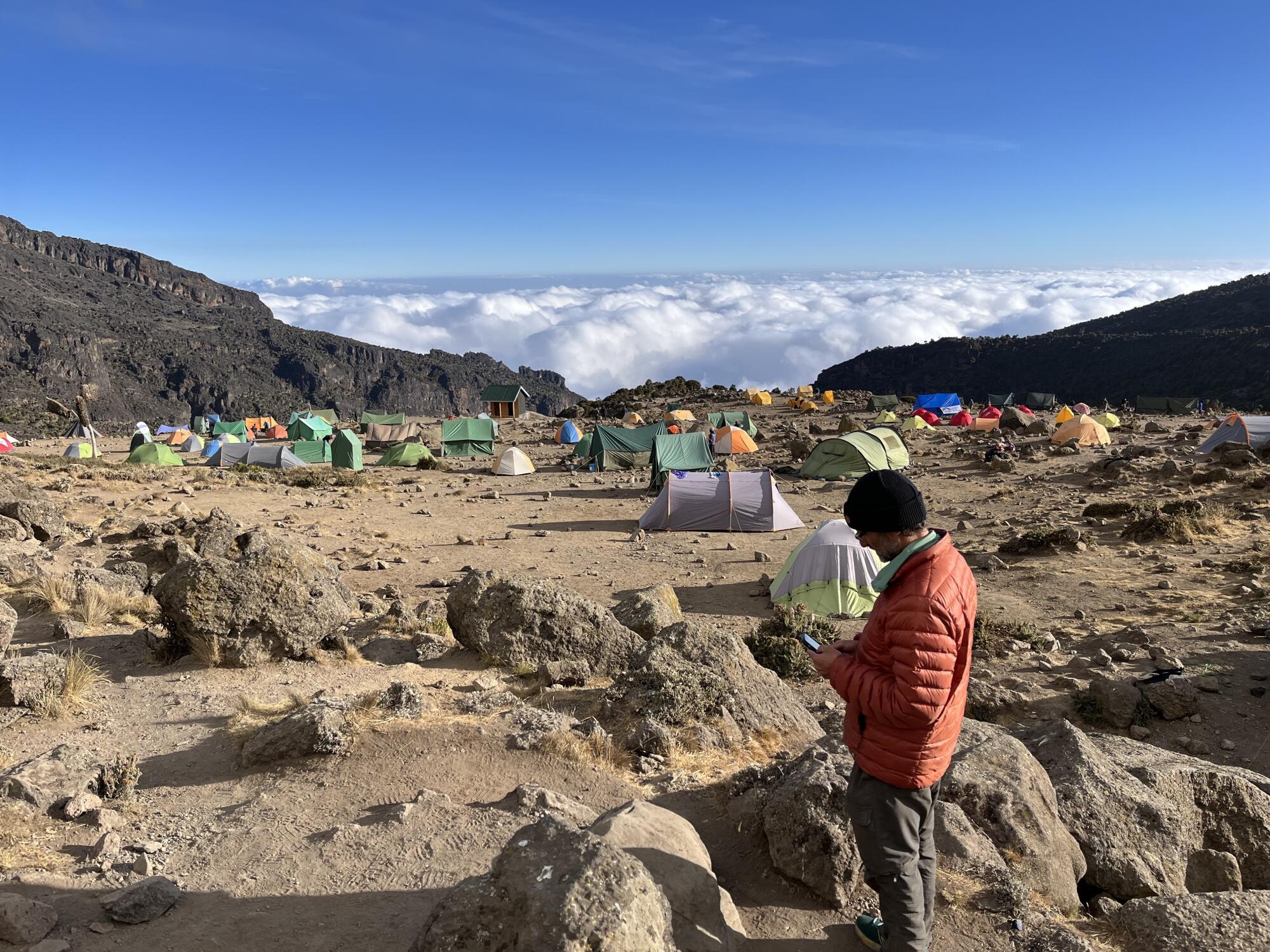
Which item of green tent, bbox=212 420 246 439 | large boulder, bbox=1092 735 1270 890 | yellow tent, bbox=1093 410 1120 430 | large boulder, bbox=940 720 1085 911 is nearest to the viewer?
large boulder, bbox=940 720 1085 911

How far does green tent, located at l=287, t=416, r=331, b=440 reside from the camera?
1637 inches

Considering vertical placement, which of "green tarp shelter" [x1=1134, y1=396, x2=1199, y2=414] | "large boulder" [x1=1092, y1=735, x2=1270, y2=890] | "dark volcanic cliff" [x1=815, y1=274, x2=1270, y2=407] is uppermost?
"dark volcanic cliff" [x1=815, y1=274, x2=1270, y2=407]

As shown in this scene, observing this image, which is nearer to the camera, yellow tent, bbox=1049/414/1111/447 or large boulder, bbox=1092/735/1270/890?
large boulder, bbox=1092/735/1270/890

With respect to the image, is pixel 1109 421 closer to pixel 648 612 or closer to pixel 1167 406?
pixel 1167 406

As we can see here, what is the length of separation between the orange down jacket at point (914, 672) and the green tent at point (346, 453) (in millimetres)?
29138

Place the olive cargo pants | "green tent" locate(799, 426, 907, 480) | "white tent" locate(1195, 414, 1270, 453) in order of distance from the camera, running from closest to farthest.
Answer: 1. the olive cargo pants
2. "white tent" locate(1195, 414, 1270, 453)
3. "green tent" locate(799, 426, 907, 480)

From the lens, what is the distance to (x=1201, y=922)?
3.19 metres

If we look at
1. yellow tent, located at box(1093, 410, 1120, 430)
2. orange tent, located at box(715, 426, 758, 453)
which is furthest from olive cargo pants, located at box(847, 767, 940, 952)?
yellow tent, located at box(1093, 410, 1120, 430)

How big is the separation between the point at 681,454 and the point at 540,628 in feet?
52.0

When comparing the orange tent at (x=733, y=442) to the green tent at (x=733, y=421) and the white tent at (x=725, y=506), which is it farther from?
the white tent at (x=725, y=506)

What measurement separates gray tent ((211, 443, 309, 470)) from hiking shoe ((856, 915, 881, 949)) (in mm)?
31193

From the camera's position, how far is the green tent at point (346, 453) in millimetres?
29656

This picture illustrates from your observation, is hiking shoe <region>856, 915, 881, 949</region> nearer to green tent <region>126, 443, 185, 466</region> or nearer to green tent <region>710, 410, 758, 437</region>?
green tent <region>710, 410, 758, 437</region>

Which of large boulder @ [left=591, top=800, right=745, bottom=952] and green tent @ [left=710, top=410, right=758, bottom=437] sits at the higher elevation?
green tent @ [left=710, top=410, right=758, bottom=437]
